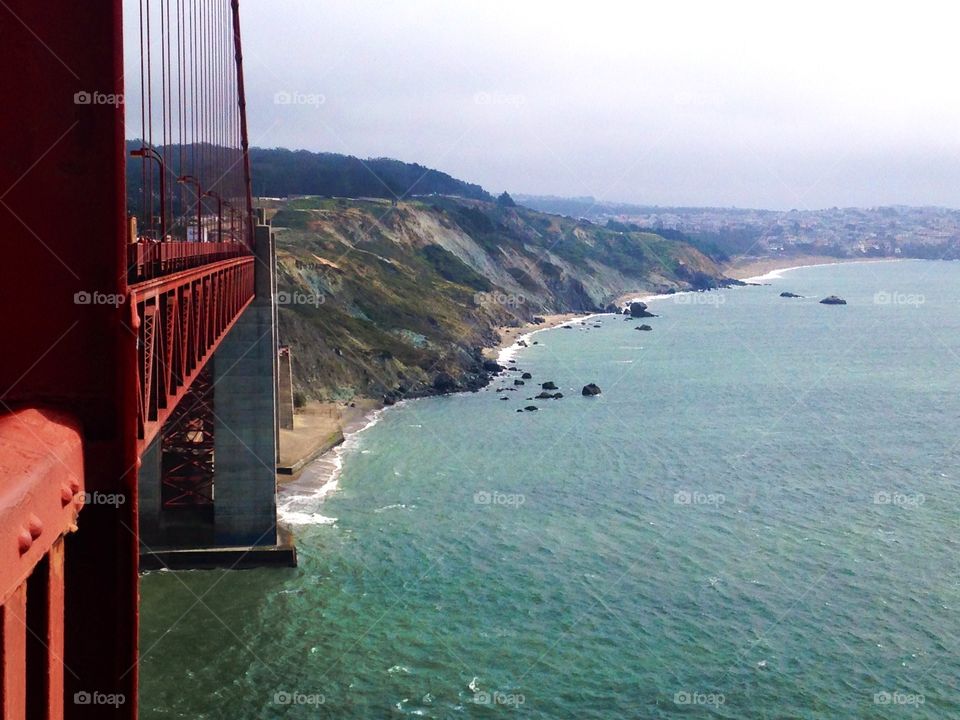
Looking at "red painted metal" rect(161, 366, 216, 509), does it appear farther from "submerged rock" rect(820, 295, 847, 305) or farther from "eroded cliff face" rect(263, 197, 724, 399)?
"submerged rock" rect(820, 295, 847, 305)

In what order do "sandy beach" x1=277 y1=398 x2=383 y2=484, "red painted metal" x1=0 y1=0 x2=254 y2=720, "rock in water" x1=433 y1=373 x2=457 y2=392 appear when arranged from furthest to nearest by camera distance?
"rock in water" x1=433 y1=373 x2=457 y2=392 < "sandy beach" x1=277 y1=398 x2=383 y2=484 < "red painted metal" x1=0 y1=0 x2=254 y2=720

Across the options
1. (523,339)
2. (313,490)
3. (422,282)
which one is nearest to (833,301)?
(523,339)

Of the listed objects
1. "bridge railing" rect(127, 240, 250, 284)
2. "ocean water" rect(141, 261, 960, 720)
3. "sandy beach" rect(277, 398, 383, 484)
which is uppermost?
"bridge railing" rect(127, 240, 250, 284)

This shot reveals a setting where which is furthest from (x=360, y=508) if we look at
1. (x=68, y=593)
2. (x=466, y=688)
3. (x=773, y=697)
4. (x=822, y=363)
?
(x=822, y=363)

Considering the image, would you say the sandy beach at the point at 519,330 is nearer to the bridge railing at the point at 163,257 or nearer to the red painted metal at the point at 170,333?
the bridge railing at the point at 163,257

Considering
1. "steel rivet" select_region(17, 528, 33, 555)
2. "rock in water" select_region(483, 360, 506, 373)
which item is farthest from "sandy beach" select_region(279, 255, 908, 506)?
"steel rivet" select_region(17, 528, 33, 555)

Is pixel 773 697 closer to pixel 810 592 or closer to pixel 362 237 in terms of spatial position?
pixel 810 592
